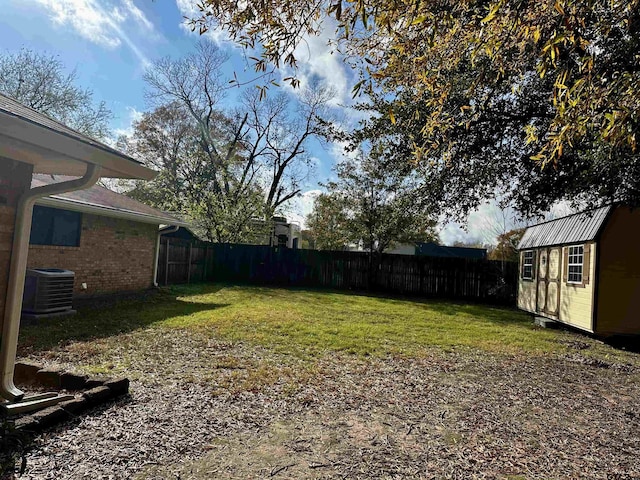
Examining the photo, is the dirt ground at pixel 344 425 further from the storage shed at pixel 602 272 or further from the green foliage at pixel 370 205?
the green foliage at pixel 370 205

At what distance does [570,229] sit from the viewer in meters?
8.85

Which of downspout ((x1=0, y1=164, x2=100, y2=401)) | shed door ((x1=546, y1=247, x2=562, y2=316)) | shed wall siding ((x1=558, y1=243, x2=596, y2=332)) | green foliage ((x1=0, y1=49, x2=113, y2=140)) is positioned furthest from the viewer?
green foliage ((x1=0, y1=49, x2=113, y2=140))

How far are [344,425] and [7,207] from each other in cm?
305

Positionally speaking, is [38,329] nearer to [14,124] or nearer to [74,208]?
[74,208]

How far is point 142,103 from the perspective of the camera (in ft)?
67.8

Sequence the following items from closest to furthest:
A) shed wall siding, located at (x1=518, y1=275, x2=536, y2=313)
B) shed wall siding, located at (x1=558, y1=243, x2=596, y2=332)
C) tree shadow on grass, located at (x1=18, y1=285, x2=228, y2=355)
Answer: tree shadow on grass, located at (x1=18, y1=285, x2=228, y2=355), shed wall siding, located at (x1=558, y1=243, x2=596, y2=332), shed wall siding, located at (x1=518, y1=275, x2=536, y2=313)

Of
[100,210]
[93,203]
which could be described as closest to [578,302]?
[100,210]

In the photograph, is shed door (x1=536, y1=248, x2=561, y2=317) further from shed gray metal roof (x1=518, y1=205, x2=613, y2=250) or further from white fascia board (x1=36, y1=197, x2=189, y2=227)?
white fascia board (x1=36, y1=197, x2=189, y2=227)

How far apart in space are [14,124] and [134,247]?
29.6ft

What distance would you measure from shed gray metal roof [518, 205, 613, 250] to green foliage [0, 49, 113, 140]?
65.7ft

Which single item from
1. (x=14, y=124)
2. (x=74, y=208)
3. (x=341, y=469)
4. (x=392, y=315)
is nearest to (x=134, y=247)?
(x=74, y=208)

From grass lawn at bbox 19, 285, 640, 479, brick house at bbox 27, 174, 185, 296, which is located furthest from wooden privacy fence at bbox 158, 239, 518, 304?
grass lawn at bbox 19, 285, 640, 479

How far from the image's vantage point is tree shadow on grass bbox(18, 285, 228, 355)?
5328 mm

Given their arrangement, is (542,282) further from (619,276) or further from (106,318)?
(106,318)
